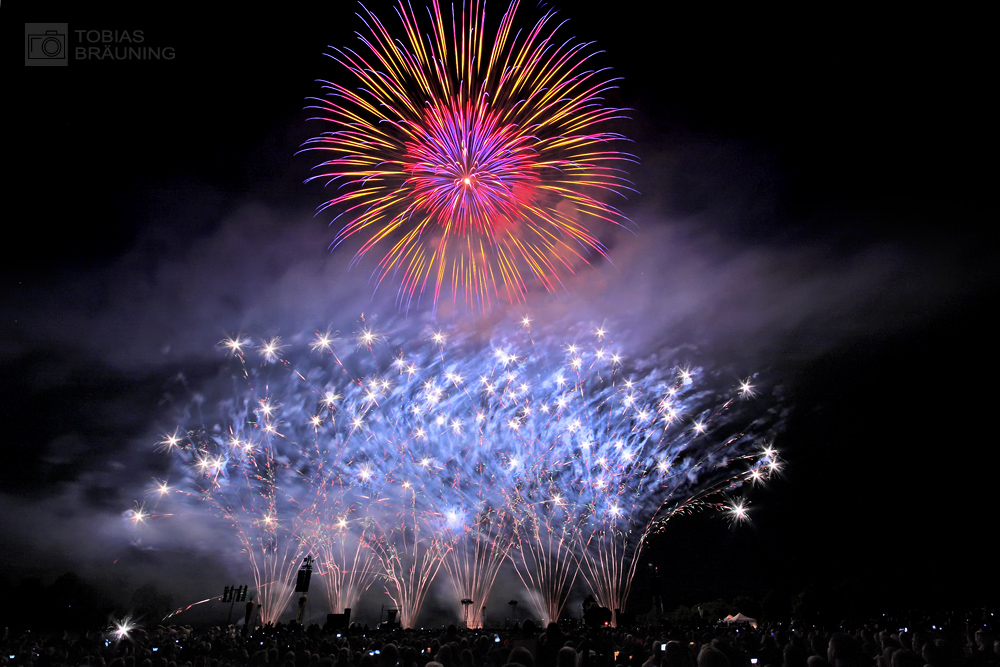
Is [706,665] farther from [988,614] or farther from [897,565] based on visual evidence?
[897,565]

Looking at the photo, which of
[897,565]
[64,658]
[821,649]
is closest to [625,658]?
[821,649]

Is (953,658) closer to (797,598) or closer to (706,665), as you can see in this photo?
(706,665)

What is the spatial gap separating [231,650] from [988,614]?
168 ft

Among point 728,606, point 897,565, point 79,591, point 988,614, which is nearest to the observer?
point 988,614

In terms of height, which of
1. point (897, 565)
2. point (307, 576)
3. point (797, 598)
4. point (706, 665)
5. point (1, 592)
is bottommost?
point (797, 598)

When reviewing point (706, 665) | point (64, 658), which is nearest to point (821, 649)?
point (706, 665)

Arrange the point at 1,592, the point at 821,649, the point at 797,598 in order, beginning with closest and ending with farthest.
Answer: the point at 821,649, the point at 797,598, the point at 1,592

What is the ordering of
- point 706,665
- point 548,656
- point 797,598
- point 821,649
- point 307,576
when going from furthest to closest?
1. point 797,598
2. point 307,576
3. point 821,649
4. point 548,656
5. point 706,665

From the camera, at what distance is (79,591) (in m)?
73.1

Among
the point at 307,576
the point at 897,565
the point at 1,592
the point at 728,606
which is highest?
the point at 307,576

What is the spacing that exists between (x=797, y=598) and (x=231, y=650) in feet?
217

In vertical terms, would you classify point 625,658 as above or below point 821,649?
above

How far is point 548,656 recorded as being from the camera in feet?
36.9

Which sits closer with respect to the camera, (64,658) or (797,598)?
(64,658)
